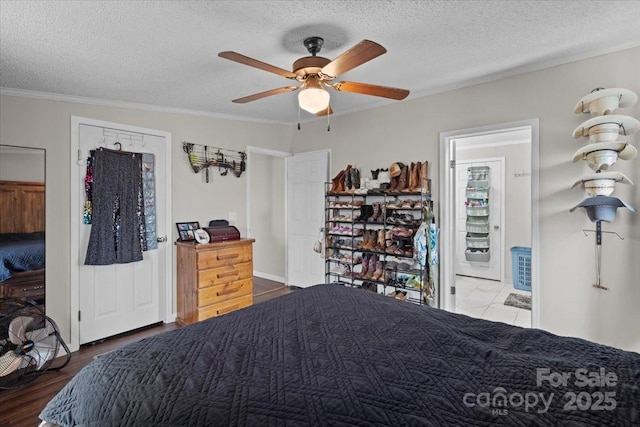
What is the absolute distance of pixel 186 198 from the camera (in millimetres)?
3795

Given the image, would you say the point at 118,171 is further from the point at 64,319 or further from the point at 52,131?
the point at 64,319

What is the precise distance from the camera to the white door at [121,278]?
3.12 m

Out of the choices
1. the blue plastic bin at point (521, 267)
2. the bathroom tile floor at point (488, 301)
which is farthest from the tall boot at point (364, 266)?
the blue plastic bin at point (521, 267)

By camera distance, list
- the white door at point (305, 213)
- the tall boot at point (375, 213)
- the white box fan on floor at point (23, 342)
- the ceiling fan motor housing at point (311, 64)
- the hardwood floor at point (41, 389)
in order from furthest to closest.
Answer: the white door at point (305, 213), the tall boot at point (375, 213), the white box fan on floor at point (23, 342), the hardwood floor at point (41, 389), the ceiling fan motor housing at point (311, 64)

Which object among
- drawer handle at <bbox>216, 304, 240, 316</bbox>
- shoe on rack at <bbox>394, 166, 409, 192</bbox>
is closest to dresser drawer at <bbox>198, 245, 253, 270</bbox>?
drawer handle at <bbox>216, 304, 240, 316</bbox>

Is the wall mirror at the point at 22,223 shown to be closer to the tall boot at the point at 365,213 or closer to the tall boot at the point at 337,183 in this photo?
the tall boot at the point at 337,183

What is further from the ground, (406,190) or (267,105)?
(267,105)

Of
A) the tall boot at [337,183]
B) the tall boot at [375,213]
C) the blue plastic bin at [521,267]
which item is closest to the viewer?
the tall boot at [375,213]

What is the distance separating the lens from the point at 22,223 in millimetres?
2770

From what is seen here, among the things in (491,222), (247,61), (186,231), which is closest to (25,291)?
(186,231)

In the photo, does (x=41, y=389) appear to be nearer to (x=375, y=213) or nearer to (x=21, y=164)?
(x=21, y=164)

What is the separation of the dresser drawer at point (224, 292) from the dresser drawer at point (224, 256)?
0.24m

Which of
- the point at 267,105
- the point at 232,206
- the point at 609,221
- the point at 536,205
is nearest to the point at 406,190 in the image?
the point at 536,205

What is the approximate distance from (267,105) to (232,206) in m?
1.35
